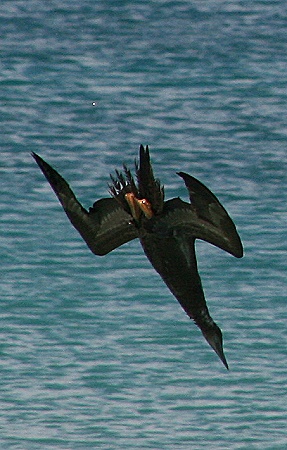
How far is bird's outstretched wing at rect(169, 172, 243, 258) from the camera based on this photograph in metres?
3.64

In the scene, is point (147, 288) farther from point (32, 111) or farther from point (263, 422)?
point (32, 111)

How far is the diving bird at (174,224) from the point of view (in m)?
3.45

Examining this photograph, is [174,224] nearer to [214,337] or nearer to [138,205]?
[138,205]

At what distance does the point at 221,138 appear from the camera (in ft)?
23.6

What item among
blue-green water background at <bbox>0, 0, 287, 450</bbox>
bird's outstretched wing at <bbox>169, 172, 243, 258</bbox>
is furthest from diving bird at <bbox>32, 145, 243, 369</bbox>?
blue-green water background at <bbox>0, 0, 287, 450</bbox>

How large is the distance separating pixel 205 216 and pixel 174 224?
13 centimetres

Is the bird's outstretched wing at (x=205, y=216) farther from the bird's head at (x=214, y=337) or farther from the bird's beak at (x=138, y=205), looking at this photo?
the bird's head at (x=214, y=337)

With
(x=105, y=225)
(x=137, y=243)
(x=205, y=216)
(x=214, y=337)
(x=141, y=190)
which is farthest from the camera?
(x=137, y=243)

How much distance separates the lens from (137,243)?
6398 millimetres

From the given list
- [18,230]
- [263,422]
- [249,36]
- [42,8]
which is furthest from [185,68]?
[263,422]

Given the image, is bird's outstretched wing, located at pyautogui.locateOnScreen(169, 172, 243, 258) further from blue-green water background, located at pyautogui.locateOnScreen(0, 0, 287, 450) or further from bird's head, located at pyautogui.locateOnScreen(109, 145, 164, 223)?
blue-green water background, located at pyautogui.locateOnScreen(0, 0, 287, 450)

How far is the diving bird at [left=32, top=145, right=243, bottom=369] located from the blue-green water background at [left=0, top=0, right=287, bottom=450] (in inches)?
47.1

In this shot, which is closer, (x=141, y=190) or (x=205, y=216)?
(x=141, y=190)

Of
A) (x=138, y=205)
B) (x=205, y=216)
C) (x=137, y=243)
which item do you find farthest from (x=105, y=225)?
(x=137, y=243)
